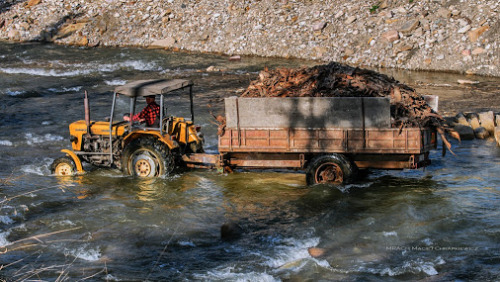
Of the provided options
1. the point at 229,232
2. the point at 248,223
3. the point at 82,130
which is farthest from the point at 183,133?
the point at 229,232

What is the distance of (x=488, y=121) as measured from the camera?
51.8 feet

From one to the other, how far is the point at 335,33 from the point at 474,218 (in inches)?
635

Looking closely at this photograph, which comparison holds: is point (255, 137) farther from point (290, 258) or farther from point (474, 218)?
point (474, 218)

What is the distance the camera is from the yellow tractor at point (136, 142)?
38.9 ft

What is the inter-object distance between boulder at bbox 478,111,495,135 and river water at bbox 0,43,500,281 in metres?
0.72

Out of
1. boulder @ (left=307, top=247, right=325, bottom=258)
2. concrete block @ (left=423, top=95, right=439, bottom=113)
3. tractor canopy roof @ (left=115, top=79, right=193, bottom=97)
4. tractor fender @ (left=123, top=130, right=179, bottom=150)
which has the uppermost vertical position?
tractor canopy roof @ (left=115, top=79, right=193, bottom=97)

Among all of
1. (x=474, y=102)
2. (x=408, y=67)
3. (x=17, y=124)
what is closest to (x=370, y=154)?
(x=474, y=102)

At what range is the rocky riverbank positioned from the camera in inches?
895

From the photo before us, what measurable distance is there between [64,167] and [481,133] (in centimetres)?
1042

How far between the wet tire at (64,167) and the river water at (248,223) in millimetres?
220

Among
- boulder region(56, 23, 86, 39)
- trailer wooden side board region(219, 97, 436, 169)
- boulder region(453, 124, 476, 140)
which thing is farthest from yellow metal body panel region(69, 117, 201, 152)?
boulder region(56, 23, 86, 39)

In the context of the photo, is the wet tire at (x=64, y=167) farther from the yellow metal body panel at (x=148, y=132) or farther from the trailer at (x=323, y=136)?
the trailer at (x=323, y=136)

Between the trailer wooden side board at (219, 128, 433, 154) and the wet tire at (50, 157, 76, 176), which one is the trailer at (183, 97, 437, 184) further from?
the wet tire at (50, 157, 76, 176)

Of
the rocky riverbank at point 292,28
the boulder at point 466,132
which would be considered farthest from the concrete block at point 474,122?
the rocky riverbank at point 292,28
